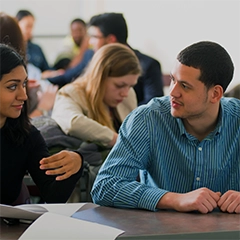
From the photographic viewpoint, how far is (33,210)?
1772mm

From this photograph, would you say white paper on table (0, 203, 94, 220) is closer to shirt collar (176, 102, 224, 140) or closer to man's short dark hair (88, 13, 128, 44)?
shirt collar (176, 102, 224, 140)

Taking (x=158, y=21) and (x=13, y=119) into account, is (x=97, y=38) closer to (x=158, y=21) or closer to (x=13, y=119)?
(x=13, y=119)

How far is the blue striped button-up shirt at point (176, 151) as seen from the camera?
214 cm

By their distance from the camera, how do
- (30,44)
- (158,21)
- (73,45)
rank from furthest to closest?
1. (73,45)
2. (30,44)
3. (158,21)

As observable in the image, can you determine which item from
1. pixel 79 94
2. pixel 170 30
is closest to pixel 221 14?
pixel 170 30

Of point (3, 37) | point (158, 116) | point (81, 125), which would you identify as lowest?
point (81, 125)

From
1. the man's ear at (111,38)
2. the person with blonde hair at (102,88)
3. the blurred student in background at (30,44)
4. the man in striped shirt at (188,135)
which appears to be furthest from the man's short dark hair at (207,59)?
the blurred student in background at (30,44)

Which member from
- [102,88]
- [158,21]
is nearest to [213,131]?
[102,88]

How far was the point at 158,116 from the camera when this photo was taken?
219cm

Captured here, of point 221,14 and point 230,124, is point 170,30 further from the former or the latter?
point 230,124

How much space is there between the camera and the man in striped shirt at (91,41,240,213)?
2139 millimetres

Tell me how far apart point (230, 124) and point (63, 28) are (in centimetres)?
737

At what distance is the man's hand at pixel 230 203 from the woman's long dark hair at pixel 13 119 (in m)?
0.72

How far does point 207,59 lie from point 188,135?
0.26m
